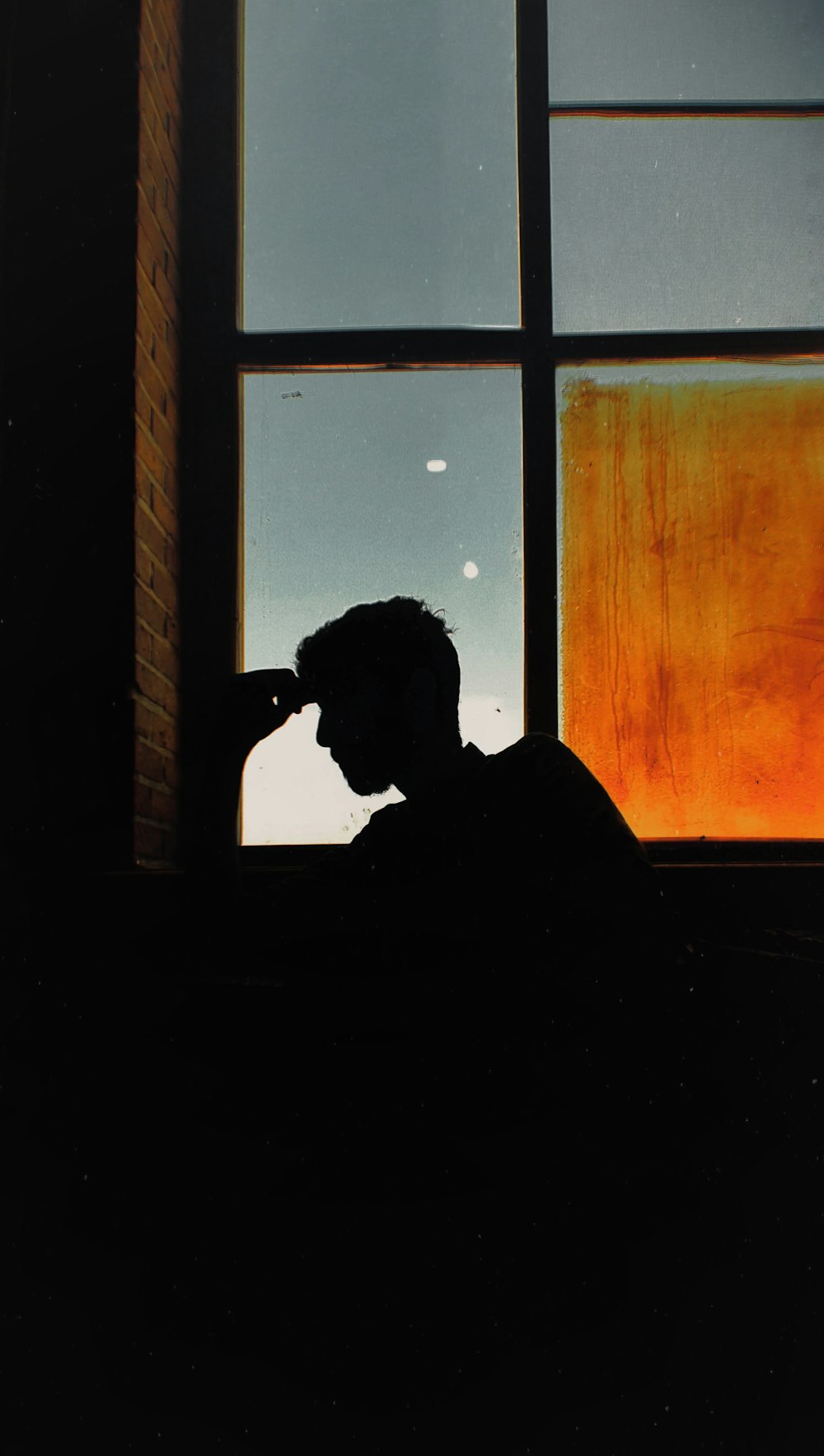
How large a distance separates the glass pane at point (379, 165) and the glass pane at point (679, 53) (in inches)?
4.1

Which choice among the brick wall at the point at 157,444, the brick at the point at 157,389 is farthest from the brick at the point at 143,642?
the brick at the point at 157,389

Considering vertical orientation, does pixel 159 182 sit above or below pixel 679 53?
below

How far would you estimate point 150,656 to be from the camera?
1463mm

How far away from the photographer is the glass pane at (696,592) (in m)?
1.63

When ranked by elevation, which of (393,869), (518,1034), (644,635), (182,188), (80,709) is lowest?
(518,1034)

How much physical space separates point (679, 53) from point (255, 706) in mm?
1379

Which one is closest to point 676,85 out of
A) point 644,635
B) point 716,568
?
point 716,568

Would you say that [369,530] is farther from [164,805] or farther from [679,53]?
[679,53]

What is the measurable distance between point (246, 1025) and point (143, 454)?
2.68ft

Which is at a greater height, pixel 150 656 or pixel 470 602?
pixel 470 602

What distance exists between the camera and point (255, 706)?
1399mm

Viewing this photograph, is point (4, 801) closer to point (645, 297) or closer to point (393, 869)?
point (393, 869)

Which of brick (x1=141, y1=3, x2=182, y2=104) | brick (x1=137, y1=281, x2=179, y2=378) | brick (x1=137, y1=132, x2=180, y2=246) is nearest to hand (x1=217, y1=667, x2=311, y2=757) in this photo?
brick (x1=137, y1=281, x2=179, y2=378)

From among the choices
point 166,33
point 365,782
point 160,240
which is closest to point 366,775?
point 365,782
